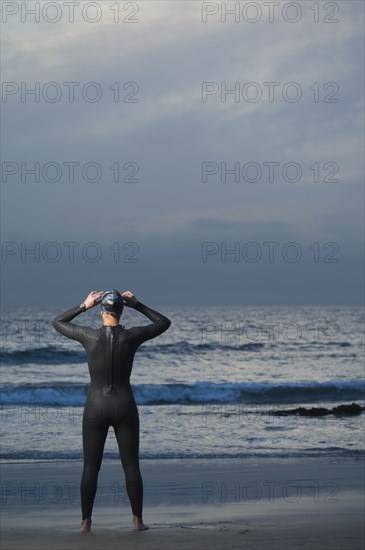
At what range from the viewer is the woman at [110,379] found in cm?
761

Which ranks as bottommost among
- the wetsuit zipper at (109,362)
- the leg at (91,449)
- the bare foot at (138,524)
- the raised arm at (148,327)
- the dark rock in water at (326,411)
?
the dark rock in water at (326,411)

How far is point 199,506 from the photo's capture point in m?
9.75

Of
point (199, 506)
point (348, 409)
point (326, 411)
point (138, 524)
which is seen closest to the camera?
point (138, 524)

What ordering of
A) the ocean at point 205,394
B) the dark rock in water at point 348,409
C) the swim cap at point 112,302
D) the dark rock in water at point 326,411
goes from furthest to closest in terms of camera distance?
1. the dark rock in water at point 348,409
2. the dark rock in water at point 326,411
3. the ocean at point 205,394
4. the swim cap at point 112,302

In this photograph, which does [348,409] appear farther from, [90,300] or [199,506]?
[90,300]

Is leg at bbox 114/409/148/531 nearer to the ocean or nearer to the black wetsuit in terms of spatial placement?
the black wetsuit

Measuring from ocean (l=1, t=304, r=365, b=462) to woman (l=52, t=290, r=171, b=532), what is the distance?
637 centimetres

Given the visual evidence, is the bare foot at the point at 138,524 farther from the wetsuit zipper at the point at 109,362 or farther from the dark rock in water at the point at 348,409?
the dark rock in water at the point at 348,409

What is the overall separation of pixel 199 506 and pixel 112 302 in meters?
3.24

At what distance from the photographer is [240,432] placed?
17.5 meters

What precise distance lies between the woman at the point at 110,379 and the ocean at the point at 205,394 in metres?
6.37

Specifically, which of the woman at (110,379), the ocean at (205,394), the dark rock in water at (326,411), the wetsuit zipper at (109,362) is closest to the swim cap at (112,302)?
the woman at (110,379)

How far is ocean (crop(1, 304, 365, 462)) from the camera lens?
15.5 metres

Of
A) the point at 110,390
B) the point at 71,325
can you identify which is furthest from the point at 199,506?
the point at 71,325
